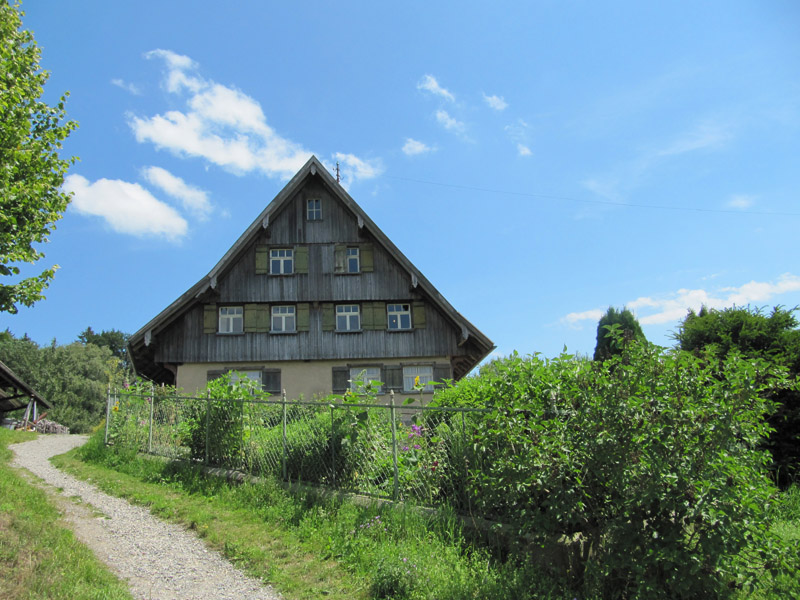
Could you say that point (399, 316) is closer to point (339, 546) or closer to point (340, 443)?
point (340, 443)

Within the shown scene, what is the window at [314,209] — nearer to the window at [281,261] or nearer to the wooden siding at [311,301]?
the wooden siding at [311,301]

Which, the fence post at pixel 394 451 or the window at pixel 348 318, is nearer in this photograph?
the fence post at pixel 394 451

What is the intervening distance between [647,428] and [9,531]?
6.64 meters

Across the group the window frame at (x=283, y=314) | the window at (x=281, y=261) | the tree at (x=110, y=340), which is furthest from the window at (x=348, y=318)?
the tree at (x=110, y=340)

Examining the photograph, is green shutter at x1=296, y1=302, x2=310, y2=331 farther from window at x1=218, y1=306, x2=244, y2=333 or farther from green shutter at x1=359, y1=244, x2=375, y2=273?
green shutter at x1=359, y1=244, x2=375, y2=273

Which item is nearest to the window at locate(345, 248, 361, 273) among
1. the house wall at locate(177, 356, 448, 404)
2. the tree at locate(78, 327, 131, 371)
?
the house wall at locate(177, 356, 448, 404)

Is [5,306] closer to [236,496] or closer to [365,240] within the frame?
[236,496]

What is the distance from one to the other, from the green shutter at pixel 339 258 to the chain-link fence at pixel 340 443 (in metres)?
10.9

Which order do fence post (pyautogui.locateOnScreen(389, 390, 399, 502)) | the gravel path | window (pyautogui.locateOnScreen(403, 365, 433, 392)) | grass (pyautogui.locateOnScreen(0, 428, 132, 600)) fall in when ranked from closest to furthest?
grass (pyautogui.locateOnScreen(0, 428, 132, 600))
the gravel path
fence post (pyautogui.locateOnScreen(389, 390, 399, 502))
window (pyautogui.locateOnScreen(403, 365, 433, 392))

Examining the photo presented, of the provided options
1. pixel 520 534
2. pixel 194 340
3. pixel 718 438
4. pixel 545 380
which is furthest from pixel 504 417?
pixel 194 340

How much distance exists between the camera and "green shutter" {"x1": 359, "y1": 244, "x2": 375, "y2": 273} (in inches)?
848

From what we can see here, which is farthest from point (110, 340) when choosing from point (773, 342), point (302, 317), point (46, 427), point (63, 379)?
point (773, 342)

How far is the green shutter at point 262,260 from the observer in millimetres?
21391

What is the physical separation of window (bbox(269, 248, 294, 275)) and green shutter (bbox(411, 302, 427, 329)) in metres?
4.94
